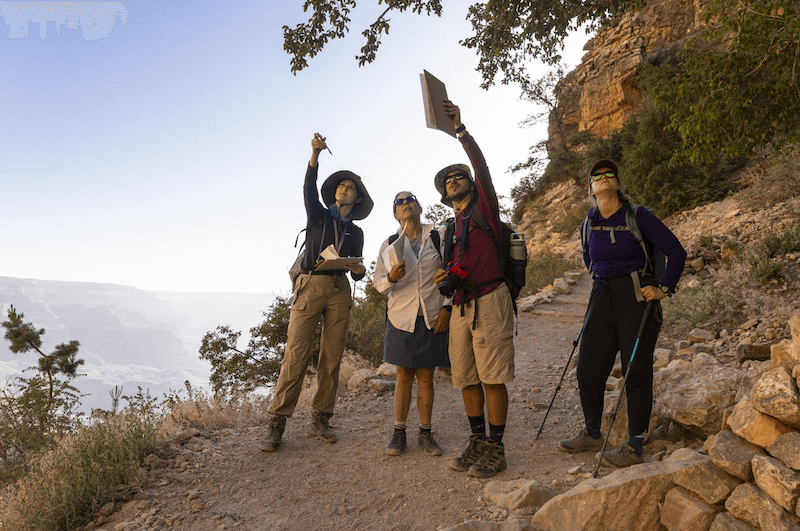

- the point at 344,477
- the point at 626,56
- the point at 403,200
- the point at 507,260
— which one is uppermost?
the point at 626,56

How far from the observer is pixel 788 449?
200 cm

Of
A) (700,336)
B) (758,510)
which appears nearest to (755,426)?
(758,510)

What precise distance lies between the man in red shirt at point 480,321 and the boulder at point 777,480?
140 centimetres

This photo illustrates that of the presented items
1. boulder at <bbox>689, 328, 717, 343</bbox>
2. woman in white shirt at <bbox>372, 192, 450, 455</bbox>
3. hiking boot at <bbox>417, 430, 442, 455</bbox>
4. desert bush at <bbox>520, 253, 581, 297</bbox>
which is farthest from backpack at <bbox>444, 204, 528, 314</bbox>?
desert bush at <bbox>520, 253, 581, 297</bbox>

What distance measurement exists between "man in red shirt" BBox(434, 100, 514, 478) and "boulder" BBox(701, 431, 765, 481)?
1212 mm

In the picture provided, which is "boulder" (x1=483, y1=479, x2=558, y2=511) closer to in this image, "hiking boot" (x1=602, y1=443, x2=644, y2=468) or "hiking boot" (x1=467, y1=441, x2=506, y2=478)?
"hiking boot" (x1=467, y1=441, x2=506, y2=478)

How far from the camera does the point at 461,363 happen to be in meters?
3.29

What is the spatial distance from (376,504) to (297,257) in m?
2.17

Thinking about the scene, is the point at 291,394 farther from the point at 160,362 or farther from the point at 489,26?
the point at 160,362

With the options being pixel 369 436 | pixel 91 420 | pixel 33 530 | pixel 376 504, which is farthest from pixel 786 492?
pixel 91 420

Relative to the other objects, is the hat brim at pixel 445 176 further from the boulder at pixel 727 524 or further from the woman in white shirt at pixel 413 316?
the boulder at pixel 727 524

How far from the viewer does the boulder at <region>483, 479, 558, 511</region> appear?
8.71ft

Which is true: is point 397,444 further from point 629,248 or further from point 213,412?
point 629,248

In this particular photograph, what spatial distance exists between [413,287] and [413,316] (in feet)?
0.77
